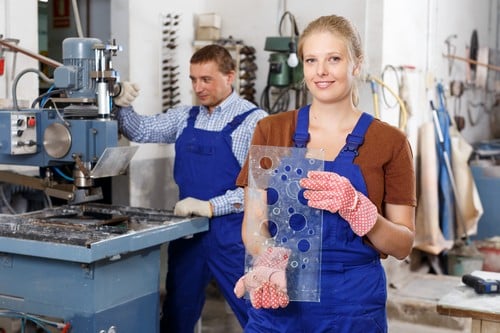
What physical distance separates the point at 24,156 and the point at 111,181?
113cm

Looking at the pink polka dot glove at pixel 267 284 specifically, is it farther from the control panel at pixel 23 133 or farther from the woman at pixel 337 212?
the control panel at pixel 23 133

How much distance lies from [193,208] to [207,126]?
1.33 ft

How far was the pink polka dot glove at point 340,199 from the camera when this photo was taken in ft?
4.66

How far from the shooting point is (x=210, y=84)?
9.28 ft

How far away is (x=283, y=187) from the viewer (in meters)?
1.58

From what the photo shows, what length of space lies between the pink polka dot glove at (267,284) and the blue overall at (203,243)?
45.2 inches

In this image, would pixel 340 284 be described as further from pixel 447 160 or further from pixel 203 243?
pixel 447 160

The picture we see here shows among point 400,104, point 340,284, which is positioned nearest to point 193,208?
point 340,284

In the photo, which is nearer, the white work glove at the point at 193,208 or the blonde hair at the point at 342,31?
the blonde hair at the point at 342,31

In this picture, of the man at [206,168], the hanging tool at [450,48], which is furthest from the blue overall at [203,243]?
the hanging tool at [450,48]

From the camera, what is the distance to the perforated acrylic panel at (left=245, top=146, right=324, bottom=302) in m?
1.54

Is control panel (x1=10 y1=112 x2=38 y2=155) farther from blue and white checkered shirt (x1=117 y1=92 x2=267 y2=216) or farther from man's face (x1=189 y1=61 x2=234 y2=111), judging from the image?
man's face (x1=189 y1=61 x2=234 y2=111)

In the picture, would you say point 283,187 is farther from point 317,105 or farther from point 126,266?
point 126,266

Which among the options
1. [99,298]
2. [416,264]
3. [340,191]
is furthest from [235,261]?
[416,264]
